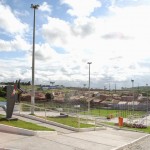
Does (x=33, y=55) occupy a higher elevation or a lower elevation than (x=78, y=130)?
higher

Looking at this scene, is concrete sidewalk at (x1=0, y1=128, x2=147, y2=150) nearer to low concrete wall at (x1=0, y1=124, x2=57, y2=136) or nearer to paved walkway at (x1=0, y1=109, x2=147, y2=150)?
paved walkway at (x1=0, y1=109, x2=147, y2=150)

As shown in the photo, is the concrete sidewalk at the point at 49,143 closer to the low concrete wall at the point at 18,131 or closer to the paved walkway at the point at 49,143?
A: the paved walkway at the point at 49,143

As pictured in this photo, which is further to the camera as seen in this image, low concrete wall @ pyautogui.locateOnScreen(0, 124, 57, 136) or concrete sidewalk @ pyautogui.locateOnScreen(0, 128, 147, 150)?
low concrete wall @ pyautogui.locateOnScreen(0, 124, 57, 136)

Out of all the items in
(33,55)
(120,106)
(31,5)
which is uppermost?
(31,5)

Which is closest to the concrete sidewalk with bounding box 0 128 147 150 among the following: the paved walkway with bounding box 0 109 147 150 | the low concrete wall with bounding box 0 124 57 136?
the paved walkway with bounding box 0 109 147 150

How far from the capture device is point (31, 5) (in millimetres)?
27047

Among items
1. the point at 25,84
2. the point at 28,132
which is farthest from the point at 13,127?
the point at 25,84

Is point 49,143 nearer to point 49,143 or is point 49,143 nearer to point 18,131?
point 49,143

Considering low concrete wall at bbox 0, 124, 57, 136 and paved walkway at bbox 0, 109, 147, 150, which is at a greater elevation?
low concrete wall at bbox 0, 124, 57, 136

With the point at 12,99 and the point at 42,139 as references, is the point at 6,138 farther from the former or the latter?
the point at 12,99

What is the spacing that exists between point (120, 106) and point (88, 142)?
216ft

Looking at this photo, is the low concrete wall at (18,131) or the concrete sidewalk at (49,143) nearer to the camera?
the concrete sidewalk at (49,143)

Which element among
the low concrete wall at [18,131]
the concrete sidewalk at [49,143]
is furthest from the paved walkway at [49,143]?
the low concrete wall at [18,131]

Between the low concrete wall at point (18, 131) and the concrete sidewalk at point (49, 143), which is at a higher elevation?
the low concrete wall at point (18, 131)
